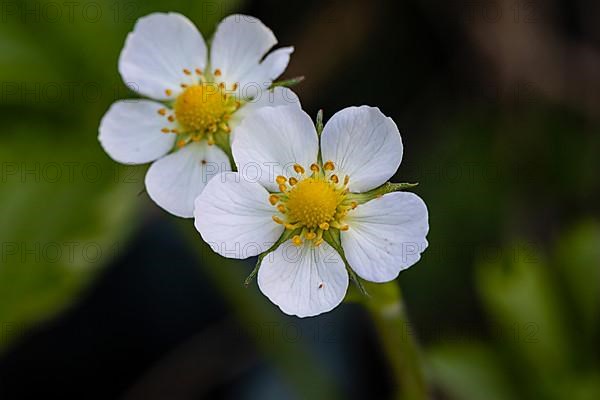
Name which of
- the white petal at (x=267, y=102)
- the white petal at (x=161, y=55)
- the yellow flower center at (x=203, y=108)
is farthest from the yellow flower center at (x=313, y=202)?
the white petal at (x=161, y=55)

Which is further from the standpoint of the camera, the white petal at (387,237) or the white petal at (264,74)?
the white petal at (264,74)

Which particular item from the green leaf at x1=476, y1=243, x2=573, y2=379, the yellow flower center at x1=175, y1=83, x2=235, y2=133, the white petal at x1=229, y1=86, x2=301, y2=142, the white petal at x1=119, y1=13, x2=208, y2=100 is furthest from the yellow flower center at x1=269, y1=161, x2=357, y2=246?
the green leaf at x1=476, y1=243, x2=573, y2=379

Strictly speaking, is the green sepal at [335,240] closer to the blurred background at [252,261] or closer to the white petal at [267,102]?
the white petal at [267,102]

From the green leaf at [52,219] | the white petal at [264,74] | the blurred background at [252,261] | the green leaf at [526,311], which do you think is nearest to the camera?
the white petal at [264,74]

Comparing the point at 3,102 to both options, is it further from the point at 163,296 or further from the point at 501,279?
the point at 501,279

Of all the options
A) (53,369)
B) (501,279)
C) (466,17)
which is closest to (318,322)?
(501,279)
